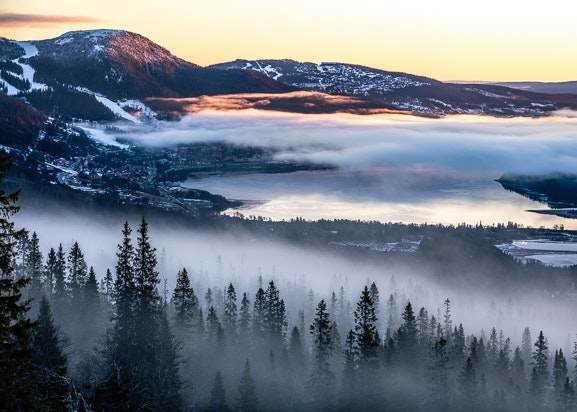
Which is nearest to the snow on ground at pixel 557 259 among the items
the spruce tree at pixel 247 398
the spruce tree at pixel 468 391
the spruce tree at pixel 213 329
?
the spruce tree at pixel 468 391

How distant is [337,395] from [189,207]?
147 m

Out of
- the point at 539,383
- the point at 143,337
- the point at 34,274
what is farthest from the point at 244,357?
the point at 539,383

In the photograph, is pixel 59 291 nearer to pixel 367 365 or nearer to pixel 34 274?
pixel 34 274

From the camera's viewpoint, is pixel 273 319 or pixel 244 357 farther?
pixel 273 319

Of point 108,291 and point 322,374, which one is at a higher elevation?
point 108,291

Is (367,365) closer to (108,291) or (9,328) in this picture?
(108,291)

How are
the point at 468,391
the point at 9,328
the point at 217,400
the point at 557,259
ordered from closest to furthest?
the point at 9,328 → the point at 217,400 → the point at 468,391 → the point at 557,259

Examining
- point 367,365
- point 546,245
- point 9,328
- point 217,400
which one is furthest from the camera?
point 546,245

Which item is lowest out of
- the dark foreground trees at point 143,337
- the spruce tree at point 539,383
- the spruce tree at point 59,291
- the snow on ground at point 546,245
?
the snow on ground at point 546,245

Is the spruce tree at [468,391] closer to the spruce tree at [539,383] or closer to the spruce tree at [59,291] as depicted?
the spruce tree at [539,383]

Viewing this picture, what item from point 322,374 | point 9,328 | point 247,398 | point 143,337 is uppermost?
point 9,328

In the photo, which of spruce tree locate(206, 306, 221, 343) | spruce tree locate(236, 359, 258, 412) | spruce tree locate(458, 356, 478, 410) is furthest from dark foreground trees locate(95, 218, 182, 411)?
spruce tree locate(458, 356, 478, 410)

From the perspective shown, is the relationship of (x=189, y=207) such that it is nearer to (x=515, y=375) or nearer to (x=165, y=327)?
(x=515, y=375)

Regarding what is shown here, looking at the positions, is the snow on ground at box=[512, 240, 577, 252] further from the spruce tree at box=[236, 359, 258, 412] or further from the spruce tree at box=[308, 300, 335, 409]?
the spruce tree at box=[236, 359, 258, 412]
